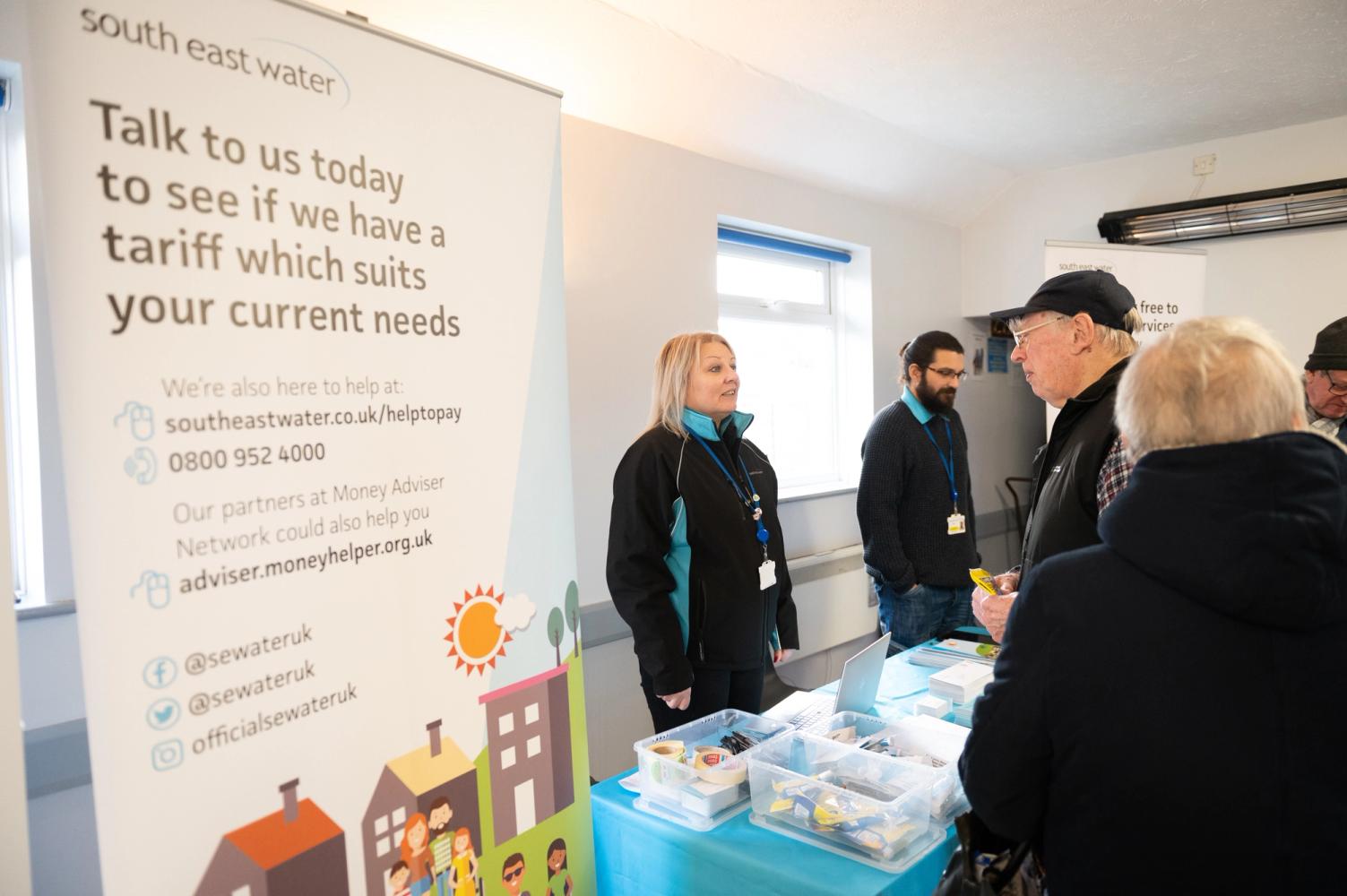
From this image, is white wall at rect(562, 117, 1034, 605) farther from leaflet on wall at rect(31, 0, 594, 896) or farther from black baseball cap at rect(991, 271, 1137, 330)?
black baseball cap at rect(991, 271, 1137, 330)

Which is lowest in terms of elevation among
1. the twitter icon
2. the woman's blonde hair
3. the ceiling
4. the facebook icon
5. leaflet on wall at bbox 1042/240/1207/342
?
the twitter icon

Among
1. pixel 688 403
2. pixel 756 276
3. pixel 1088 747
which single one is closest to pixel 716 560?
pixel 688 403

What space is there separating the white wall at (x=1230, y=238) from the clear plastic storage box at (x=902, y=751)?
3515 mm

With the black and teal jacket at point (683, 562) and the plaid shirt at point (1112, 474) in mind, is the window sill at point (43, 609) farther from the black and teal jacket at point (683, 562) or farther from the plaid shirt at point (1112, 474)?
the plaid shirt at point (1112, 474)

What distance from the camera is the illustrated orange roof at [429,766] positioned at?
1.21 metres

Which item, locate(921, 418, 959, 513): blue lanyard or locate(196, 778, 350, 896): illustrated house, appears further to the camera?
locate(921, 418, 959, 513): blue lanyard

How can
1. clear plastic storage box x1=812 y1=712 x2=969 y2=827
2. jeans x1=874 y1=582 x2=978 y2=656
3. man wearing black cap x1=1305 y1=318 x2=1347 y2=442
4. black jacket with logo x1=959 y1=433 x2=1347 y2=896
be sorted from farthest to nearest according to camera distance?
1. jeans x1=874 y1=582 x2=978 y2=656
2. man wearing black cap x1=1305 y1=318 x2=1347 y2=442
3. clear plastic storage box x1=812 y1=712 x2=969 y2=827
4. black jacket with logo x1=959 y1=433 x2=1347 y2=896

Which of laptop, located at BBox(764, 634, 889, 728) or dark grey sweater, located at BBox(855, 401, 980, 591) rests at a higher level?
dark grey sweater, located at BBox(855, 401, 980, 591)

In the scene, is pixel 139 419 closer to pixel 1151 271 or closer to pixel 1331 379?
pixel 1331 379

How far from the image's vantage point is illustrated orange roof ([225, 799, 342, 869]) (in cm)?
104

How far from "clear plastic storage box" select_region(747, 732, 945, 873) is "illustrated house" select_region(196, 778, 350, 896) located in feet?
2.33

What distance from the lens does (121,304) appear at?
92cm

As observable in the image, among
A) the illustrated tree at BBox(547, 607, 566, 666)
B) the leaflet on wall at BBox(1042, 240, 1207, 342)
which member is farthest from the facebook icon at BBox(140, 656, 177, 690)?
the leaflet on wall at BBox(1042, 240, 1207, 342)

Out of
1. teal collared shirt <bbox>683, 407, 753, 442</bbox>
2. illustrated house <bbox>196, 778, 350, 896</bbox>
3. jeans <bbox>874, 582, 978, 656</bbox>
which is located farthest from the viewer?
jeans <bbox>874, 582, 978, 656</bbox>
